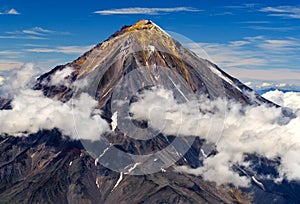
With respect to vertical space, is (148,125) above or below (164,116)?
above

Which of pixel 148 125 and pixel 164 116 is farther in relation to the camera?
pixel 164 116
